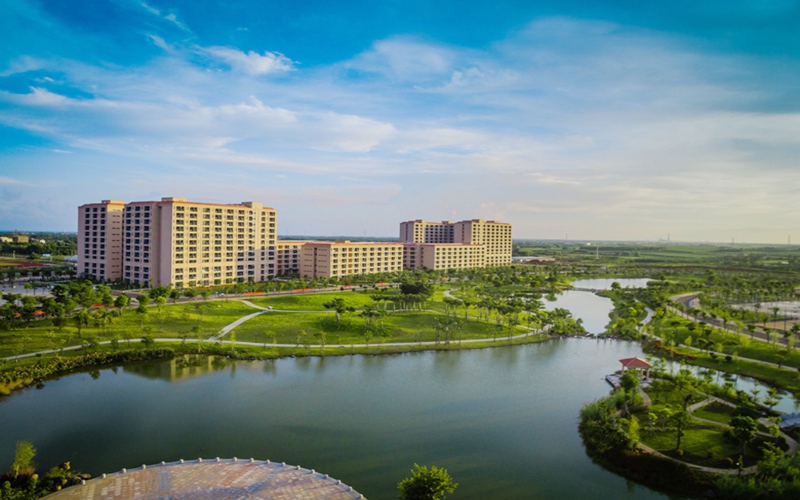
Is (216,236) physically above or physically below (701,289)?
above

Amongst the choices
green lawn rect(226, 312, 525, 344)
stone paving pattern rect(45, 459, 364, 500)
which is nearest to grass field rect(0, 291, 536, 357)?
green lawn rect(226, 312, 525, 344)

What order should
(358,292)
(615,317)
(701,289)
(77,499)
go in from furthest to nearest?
(701,289) → (358,292) → (615,317) → (77,499)

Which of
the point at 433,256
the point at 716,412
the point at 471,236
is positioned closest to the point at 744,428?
the point at 716,412

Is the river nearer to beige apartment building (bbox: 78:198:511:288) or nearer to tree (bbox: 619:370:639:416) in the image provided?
tree (bbox: 619:370:639:416)

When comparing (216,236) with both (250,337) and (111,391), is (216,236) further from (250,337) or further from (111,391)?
(111,391)

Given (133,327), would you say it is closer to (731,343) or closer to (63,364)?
(63,364)


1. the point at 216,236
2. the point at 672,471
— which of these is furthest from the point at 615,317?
the point at 216,236
